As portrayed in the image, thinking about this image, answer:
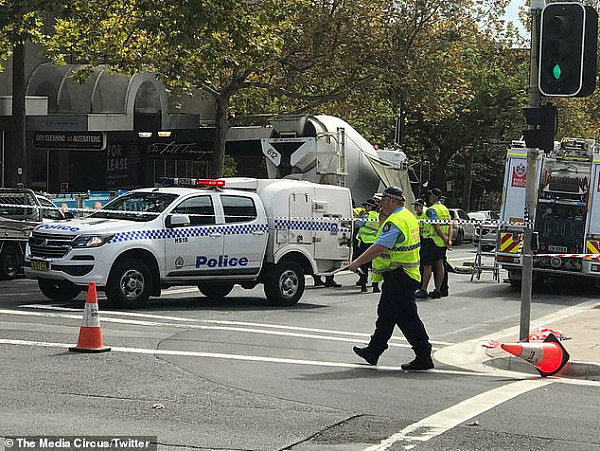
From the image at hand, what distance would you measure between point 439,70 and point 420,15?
2.08 m

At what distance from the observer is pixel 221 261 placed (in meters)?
17.0

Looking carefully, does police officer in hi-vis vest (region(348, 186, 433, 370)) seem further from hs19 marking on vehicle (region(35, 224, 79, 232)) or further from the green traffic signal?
hs19 marking on vehicle (region(35, 224, 79, 232))

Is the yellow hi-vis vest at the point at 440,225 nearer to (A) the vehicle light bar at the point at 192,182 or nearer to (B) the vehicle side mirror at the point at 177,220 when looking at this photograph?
(A) the vehicle light bar at the point at 192,182

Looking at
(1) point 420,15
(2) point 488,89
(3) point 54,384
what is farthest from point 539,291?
(2) point 488,89

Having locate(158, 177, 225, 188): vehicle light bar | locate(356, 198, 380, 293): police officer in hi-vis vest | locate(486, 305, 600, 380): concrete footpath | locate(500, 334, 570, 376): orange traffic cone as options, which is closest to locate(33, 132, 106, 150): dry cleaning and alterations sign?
locate(158, 177, 225, 188): vehicle light bar

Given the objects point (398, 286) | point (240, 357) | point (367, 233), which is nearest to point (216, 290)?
point (367, 233)

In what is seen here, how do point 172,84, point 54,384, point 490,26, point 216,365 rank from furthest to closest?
point 490,26
point 172,84
point 216,365
point 54,384

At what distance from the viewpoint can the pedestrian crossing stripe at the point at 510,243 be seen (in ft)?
71.9

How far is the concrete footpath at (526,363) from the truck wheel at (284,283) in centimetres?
385

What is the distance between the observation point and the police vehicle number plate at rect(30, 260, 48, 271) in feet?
51.6

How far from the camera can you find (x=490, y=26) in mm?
36625

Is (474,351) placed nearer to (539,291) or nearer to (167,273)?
(167,273)

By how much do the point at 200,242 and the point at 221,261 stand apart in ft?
1.71

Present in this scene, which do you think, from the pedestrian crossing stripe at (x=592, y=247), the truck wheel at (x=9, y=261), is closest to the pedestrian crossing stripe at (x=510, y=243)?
the pedestrian crossing stripe at (x=592, y=247)
